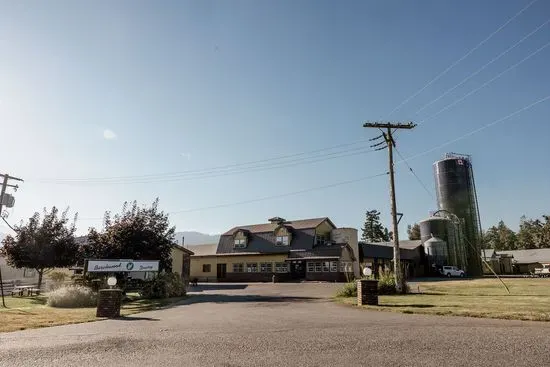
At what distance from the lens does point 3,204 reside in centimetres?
2952

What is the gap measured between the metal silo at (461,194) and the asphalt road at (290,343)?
5956 centimetres

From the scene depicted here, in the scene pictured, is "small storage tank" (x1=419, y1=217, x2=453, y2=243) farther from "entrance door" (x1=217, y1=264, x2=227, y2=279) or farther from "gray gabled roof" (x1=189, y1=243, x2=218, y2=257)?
"gray gabled roof" (x1=189, y1=243, x2=218, y2=257)

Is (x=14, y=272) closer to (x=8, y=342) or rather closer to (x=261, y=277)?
(x=261, y=277)

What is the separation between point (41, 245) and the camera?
1236 inches

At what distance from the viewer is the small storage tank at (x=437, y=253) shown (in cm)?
6209

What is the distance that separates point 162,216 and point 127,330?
58.7ft

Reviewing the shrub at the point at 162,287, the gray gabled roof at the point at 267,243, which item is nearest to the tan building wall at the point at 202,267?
the gray gabled roof at the point at 267,243

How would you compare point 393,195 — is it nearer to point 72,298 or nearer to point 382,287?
point 382,287

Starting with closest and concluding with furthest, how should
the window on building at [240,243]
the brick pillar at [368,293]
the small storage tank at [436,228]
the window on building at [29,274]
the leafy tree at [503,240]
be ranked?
the brick pillar at [368,293]
the window on building at [29,274]
the window on building at [240,243]
the small storage tank at [436,228]
the leafy tree at [503,240]

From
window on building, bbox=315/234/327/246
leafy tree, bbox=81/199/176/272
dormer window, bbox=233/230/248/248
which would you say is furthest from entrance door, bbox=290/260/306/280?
leafy tree, bbox=81/199/176/272

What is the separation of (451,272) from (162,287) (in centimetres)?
4788

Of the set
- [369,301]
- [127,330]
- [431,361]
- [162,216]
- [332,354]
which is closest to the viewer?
[431,361]

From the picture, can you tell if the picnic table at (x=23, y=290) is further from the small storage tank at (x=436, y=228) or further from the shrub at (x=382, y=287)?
the small storage tank at (x=436, y=228)

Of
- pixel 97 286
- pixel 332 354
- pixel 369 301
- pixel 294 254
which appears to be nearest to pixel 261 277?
pixel 294 254
